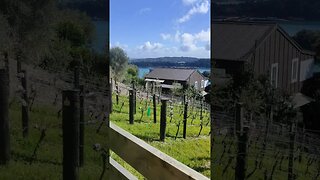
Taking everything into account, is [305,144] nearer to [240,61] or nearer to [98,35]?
[240,61]

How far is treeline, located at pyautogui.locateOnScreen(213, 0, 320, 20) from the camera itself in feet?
2.72

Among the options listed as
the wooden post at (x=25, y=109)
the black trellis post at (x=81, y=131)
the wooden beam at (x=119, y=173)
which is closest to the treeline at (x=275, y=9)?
the black trellis post at (x=81, y=131)

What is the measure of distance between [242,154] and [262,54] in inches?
10.8

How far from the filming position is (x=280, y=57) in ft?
3.14

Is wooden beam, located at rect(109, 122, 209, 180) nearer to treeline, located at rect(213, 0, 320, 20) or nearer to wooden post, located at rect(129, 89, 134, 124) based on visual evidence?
wooden post, located at rect(129, 89, 134, 124)

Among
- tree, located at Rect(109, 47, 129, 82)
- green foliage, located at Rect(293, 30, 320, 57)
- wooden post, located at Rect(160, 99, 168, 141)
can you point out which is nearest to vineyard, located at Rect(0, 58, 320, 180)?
wooden post, located at Rect(160, 99, 168, 141)

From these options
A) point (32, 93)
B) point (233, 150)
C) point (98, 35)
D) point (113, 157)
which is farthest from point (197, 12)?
point (113, 157)

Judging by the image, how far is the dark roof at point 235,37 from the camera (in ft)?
3.31

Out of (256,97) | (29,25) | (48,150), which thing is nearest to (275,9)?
(256,97)

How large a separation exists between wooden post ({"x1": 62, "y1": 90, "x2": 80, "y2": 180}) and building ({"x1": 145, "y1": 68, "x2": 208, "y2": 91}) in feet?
1.20

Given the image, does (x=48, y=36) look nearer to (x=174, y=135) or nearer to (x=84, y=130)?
(x=84, y=130)

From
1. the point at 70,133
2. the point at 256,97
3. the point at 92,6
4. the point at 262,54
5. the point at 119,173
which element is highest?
the point at 92,6

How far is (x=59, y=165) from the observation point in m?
1.54

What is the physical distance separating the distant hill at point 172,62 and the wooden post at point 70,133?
37 cm
